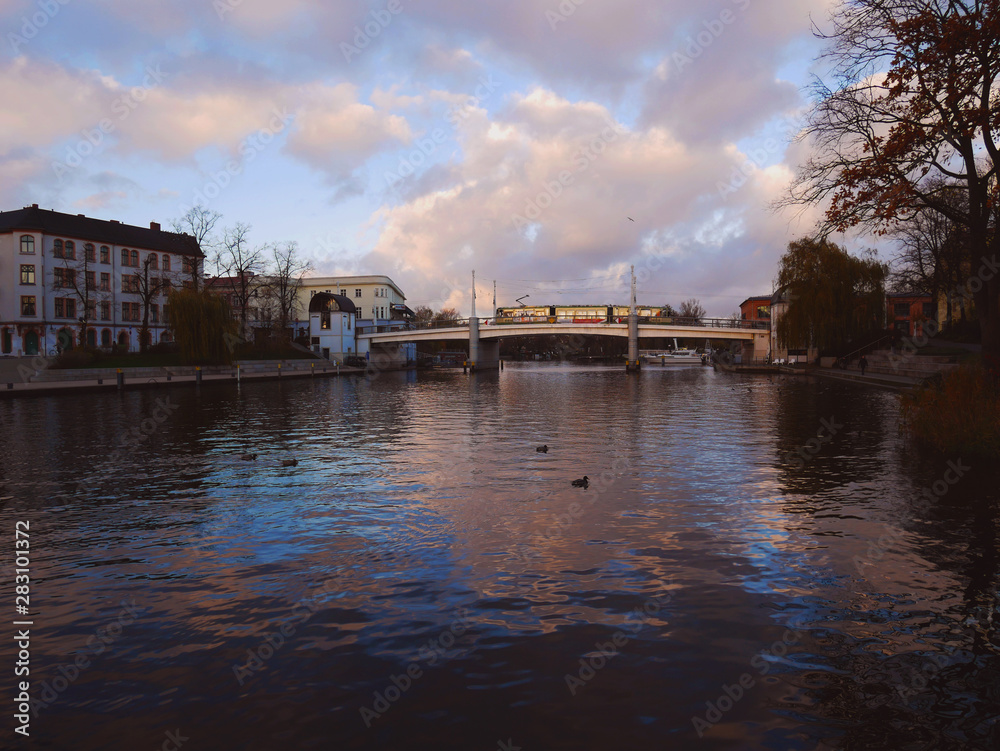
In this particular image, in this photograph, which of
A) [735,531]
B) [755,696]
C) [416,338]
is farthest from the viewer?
[416,338]

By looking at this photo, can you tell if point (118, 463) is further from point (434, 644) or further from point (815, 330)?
point (815, 330)

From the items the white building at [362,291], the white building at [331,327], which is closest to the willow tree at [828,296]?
the white building at [331,327]

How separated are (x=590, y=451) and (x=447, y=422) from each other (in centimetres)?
949

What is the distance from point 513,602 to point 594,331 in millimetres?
80771

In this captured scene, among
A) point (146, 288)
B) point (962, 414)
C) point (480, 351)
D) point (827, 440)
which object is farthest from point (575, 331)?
point (962, 414)

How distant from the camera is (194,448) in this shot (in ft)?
65.8

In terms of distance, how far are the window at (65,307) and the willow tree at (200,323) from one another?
25.4 meters

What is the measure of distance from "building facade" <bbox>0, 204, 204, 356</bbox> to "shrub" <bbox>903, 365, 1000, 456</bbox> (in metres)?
63.4

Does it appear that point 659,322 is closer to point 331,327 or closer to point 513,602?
point 331,327

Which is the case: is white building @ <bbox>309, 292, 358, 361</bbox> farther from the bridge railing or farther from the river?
the river

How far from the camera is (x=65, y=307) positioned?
239 feet

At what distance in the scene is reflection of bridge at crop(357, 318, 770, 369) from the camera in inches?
3167

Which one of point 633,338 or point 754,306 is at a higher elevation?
point 754,306

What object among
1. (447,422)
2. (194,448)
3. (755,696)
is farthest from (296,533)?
(447,422)
